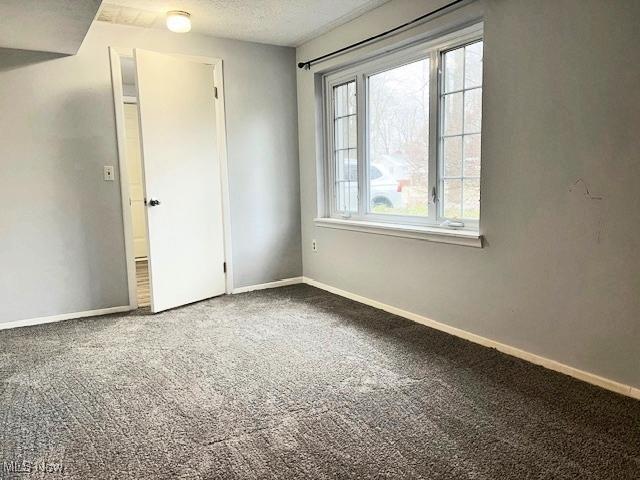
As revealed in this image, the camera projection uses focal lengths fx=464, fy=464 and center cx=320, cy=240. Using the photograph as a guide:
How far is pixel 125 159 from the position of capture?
3.54 m

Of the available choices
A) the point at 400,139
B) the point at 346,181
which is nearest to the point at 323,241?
the point at 346,181

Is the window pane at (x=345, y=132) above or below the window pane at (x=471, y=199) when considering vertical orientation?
above

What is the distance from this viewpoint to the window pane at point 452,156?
2939mm

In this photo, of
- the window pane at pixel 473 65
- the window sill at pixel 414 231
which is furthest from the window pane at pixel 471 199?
the window pane at pixel 473 65

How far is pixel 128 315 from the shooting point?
3545 mm

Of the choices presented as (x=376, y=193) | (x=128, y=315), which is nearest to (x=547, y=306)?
(x=376, y=193)

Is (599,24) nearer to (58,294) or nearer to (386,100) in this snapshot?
(386,100)

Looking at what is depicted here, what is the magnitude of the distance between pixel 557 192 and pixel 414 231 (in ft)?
3.28

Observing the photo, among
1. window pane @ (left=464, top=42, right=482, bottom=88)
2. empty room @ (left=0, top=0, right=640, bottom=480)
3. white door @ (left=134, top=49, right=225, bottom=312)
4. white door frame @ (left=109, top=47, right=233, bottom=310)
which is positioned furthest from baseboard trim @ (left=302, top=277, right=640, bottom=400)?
window pane @ (left=464, top=42, right=482, bottom=88)

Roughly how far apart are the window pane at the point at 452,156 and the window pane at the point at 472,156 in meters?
0.05

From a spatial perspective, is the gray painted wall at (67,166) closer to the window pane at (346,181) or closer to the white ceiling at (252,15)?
the white ceiling at (252,15)

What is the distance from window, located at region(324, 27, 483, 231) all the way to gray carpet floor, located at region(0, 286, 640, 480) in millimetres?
898

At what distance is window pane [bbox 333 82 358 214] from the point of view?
3.86 meters

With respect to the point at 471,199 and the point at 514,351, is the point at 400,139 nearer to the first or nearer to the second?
the point at 471,199
